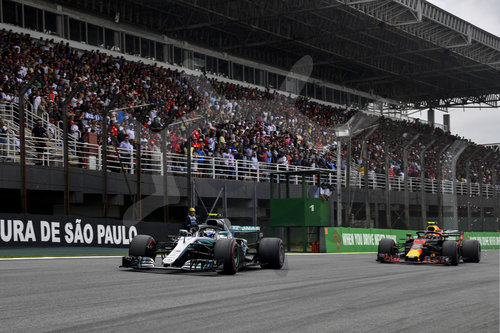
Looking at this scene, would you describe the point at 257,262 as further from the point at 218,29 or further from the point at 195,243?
the point at 218,29

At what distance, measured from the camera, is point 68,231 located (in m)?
20.7

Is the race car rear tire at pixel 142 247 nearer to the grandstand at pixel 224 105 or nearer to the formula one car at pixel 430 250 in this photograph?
the grandstand at pixel 224 105

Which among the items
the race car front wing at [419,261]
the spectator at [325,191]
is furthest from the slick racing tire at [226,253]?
the spectator at [325,191]

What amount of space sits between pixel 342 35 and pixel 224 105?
45.6 ft

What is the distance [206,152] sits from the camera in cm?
2998

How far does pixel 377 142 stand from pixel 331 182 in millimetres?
5024

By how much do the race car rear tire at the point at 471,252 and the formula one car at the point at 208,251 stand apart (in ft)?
24.1

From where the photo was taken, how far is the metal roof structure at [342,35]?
39625 mm

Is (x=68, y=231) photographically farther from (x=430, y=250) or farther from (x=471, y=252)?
(x=471, y=252)

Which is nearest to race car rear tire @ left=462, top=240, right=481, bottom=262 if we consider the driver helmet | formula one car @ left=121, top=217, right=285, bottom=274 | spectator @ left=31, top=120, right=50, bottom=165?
formula one car @ left=121, top=217, right=285, bottom=274

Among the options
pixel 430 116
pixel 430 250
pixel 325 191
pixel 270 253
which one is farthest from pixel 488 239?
pixel 430 116

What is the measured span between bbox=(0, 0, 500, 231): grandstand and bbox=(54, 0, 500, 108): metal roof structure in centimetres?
13

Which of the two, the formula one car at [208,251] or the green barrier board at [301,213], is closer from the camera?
the formula one car at [208,251]

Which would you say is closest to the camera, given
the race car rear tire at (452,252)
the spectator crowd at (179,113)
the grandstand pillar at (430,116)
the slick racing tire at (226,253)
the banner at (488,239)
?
the slick racing tire at (226,253)
